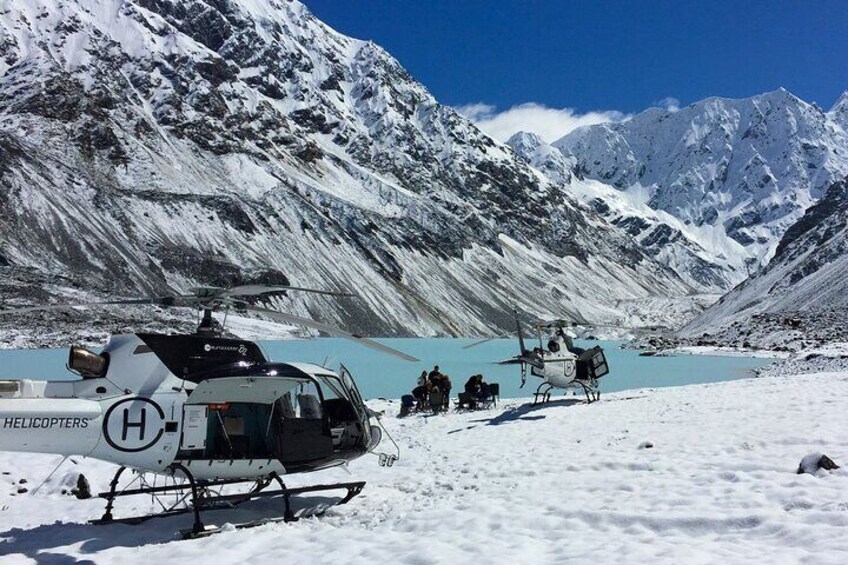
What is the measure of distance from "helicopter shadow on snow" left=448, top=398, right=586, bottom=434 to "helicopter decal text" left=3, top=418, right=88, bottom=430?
37.0 ft

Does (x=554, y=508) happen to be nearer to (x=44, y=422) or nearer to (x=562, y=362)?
(x=44, y=422)

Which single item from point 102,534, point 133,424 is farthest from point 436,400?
point 102,534

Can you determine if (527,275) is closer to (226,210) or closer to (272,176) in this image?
(272,176)

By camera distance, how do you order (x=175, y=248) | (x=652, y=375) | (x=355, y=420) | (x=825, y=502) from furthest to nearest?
(x=175, y=248) → (x=652, y=375) → (x=355, y=420) → (x=825, y=502)

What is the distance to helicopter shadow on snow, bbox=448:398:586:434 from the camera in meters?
19.9

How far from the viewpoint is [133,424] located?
9539mm

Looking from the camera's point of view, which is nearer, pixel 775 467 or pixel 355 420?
pixel 775 467

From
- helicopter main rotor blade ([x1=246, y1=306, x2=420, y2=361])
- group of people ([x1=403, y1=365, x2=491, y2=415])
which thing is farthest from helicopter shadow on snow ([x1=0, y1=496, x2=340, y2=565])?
group of people ([x1=403, y1=365, x2=491, y2=415])

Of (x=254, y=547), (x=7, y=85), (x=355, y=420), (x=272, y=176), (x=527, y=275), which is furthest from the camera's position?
(x=527, y=275)

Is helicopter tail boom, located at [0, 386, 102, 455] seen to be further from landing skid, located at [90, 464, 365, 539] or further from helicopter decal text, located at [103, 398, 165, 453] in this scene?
landing skid, located at [90, 464, 365, 539]

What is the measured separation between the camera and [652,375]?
4641 cm

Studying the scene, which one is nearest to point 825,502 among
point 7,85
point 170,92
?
point 7,85

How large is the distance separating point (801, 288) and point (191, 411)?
96401 mm

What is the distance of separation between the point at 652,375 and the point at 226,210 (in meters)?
98.7
